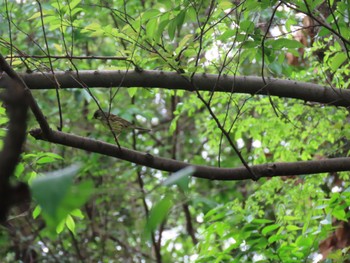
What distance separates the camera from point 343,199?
2.35 metres

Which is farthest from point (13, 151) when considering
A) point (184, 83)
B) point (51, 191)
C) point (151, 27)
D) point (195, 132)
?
point (195, 132)

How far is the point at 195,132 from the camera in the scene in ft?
19.8

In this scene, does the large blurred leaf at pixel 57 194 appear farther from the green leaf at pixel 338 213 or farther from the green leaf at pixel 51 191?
the green leaf at pixel 338 213

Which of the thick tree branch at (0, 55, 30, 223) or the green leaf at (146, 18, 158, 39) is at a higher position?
the green leaf at (146, 18, 158, 39)

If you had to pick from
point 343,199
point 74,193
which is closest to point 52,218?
point 74,193

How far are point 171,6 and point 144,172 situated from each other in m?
3.36

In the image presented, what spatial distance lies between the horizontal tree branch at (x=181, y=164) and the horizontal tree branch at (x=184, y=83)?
345 millimetres

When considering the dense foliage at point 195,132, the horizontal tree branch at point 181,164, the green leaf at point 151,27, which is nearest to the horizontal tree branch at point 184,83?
the dense foliage at point 195,132

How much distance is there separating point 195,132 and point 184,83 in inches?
154

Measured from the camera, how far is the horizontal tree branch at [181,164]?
1759 mm

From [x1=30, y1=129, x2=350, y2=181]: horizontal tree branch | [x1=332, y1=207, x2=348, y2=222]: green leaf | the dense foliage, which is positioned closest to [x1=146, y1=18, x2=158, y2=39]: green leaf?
the dense foliage

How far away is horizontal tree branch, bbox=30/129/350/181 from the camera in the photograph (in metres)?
1.76

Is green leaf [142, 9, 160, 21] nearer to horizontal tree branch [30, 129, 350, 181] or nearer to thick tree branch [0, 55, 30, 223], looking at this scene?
horizontal tree branch [30, 129, 350, 181]

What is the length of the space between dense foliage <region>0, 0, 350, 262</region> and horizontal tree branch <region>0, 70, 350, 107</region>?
1.8 inches
